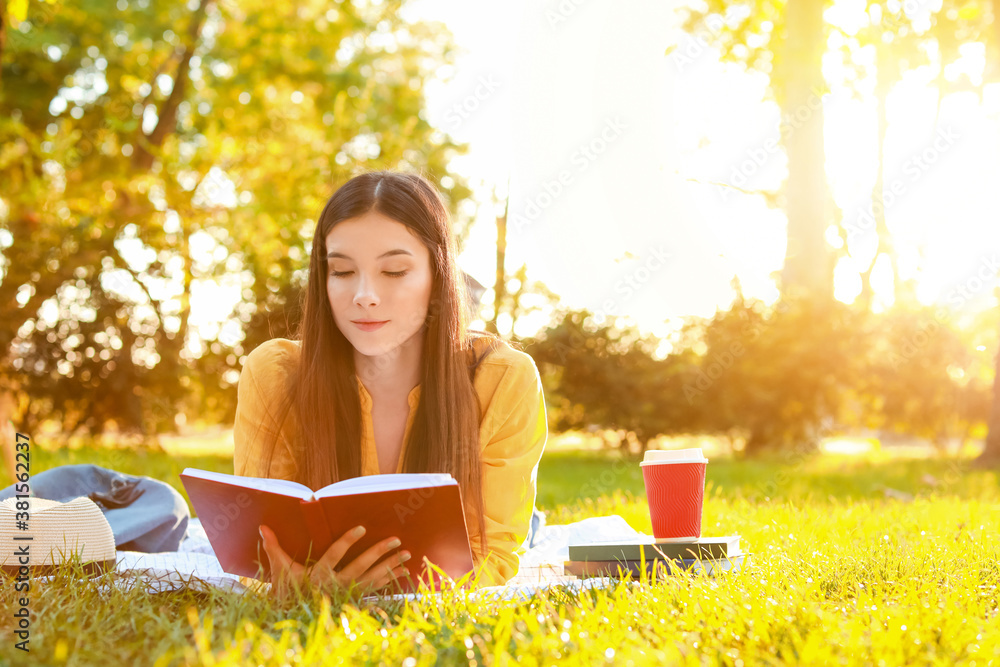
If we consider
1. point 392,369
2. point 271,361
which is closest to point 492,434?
point 392,369

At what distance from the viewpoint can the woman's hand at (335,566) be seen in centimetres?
195

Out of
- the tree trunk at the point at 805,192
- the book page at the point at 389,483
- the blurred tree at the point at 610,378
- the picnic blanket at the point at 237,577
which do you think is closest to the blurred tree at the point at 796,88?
the tree trunk at the point at 805,192

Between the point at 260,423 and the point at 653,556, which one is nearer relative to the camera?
the point at 653,556

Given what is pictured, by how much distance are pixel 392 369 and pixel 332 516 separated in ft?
3.32

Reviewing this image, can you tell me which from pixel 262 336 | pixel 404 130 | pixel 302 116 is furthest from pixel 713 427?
pixel 302 116

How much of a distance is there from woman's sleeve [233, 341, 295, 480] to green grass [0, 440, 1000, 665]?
623mm

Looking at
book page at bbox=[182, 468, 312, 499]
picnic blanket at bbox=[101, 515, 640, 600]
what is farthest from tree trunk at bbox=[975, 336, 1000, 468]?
book page at bbox=[182, 468, 312, 499]

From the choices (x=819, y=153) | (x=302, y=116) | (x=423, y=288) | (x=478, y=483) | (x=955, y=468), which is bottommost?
(x=955, y=468)

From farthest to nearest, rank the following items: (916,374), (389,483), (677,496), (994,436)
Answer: (916,374)
(994,436)
(677,496)
(389,483)

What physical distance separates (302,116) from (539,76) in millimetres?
6492

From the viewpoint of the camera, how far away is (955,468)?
6.68m

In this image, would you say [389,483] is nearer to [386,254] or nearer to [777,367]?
[386,254]

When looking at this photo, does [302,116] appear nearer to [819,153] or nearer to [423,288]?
[819,153]

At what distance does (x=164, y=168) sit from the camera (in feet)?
32.7
